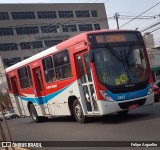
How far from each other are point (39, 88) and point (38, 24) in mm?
66312

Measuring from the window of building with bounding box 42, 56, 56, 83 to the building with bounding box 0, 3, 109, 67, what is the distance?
61.3 meters

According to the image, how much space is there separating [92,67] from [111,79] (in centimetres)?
79

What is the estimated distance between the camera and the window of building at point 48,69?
51.2ft

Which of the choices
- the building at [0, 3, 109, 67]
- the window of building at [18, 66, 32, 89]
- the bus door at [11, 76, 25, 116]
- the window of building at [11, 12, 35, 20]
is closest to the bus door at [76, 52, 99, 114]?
the window of building at [18, 66, 32, 89]

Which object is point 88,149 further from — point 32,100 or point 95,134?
point 32,100

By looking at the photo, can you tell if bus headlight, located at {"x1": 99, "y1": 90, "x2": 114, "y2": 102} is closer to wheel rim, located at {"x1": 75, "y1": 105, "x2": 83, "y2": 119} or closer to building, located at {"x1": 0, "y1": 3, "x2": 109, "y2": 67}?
wheel rim, located at {"x1": 75, "y1": 105, "x2": 83, "y2": 119}

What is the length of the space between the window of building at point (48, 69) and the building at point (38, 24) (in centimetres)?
6134

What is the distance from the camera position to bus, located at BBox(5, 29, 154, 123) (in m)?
12.7

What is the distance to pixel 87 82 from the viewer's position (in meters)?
13.3

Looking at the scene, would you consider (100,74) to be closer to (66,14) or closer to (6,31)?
(6,31)

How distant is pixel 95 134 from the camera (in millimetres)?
11336

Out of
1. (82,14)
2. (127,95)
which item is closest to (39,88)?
(127,95)

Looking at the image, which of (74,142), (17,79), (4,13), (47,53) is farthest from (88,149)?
(4,13)

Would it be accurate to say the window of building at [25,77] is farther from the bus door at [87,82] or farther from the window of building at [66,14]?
the window of building at [66,14]
